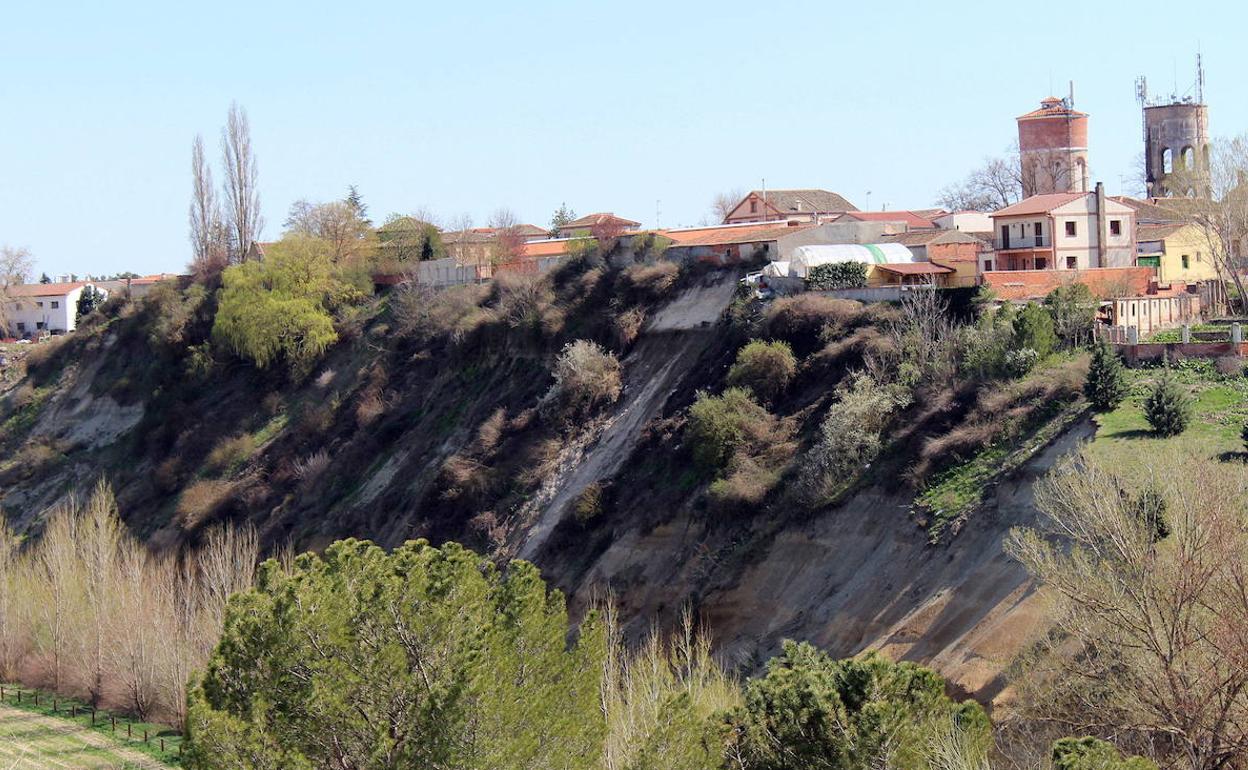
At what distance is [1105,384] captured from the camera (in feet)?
111

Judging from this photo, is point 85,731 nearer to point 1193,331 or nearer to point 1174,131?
point 1193,331

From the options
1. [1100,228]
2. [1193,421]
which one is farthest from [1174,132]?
[1193,421]

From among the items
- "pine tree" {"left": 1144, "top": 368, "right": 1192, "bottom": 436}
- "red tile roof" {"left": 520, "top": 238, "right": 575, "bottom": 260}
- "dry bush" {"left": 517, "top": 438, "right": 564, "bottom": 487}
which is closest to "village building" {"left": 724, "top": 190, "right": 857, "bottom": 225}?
"red tile roof" {"left": 520, "top": 238, "right": 575, "bottom": 260}

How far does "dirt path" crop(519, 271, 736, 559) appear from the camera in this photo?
44.8m

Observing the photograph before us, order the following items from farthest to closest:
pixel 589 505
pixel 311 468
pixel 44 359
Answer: pixel 44 359
pixel 311 468
pixel 589 505

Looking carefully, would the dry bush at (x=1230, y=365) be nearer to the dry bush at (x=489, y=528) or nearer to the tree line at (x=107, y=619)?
the dry bush at (x=489, y=528)

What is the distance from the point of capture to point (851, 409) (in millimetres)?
38875

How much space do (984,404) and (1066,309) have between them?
4.75m

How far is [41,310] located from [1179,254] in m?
68.1

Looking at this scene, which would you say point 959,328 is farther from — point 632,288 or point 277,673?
point 277,673

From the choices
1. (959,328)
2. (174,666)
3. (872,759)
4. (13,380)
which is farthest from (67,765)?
(13,380)

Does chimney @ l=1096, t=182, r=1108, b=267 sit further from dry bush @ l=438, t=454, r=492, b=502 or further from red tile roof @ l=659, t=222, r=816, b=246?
dry bush @ l=438, t=454, r=492, b=502

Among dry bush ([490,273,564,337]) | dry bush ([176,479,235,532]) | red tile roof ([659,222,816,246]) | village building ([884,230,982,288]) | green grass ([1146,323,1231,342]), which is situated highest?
red tile roof ([659,222,816,246])

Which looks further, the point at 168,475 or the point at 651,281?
the point at 168,475
